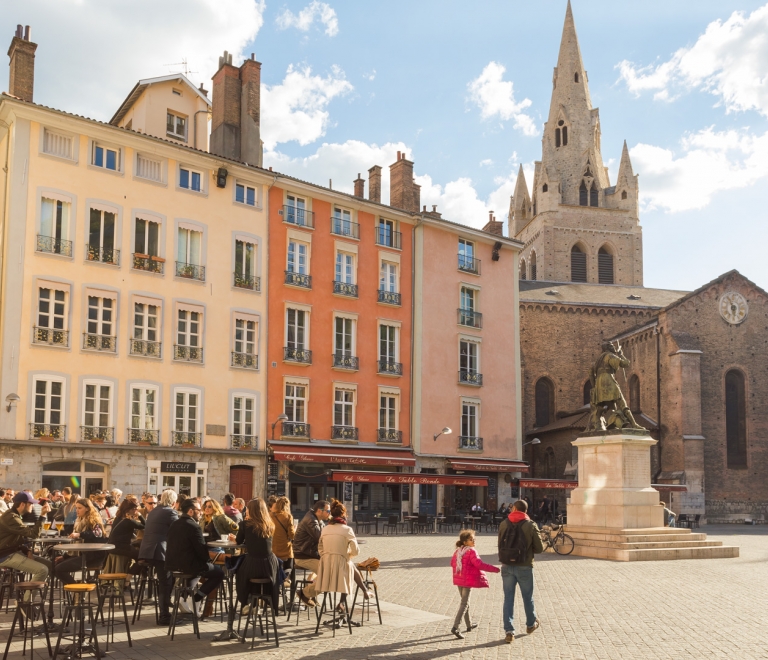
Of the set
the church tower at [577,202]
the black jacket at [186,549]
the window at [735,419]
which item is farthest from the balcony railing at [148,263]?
the church tower at [577,202]

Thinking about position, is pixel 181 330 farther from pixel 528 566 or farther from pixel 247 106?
pixel 528 566

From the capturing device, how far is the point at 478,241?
137 feet

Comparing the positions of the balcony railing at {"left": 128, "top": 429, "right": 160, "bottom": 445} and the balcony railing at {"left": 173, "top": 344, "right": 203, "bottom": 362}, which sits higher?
the balcony railing at {"left": 173, "top": 344, "right": 203, "bottom": 362}

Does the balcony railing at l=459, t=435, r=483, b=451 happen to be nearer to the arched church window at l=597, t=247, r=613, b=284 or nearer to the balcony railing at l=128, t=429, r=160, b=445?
the balcony railing at l=128, t=429, r=160, b=445

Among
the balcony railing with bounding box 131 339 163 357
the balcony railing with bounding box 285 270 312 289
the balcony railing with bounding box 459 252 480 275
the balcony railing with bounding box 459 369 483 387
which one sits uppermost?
the balcony railing with bounding box 459 252 480 275

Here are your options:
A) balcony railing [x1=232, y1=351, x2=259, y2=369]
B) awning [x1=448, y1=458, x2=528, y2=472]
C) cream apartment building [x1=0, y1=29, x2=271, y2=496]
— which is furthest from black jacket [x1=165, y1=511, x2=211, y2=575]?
awning [x1=448, y1=458, x2=528, y2=472]

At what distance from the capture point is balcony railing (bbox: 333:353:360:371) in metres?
35.5

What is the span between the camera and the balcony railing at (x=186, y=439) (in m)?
30.4

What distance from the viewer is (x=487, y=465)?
38.1 metres

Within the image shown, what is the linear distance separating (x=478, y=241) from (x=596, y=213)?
1396 inches

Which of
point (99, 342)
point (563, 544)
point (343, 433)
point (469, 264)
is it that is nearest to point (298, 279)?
point (343, 433)

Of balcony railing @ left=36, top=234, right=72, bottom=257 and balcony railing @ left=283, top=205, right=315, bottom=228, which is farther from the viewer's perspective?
balcony railing @ left=283, top=205, right=315, bottom=228

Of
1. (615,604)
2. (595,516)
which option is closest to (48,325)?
(595,516)

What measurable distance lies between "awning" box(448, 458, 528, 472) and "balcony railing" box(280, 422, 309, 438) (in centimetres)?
712
